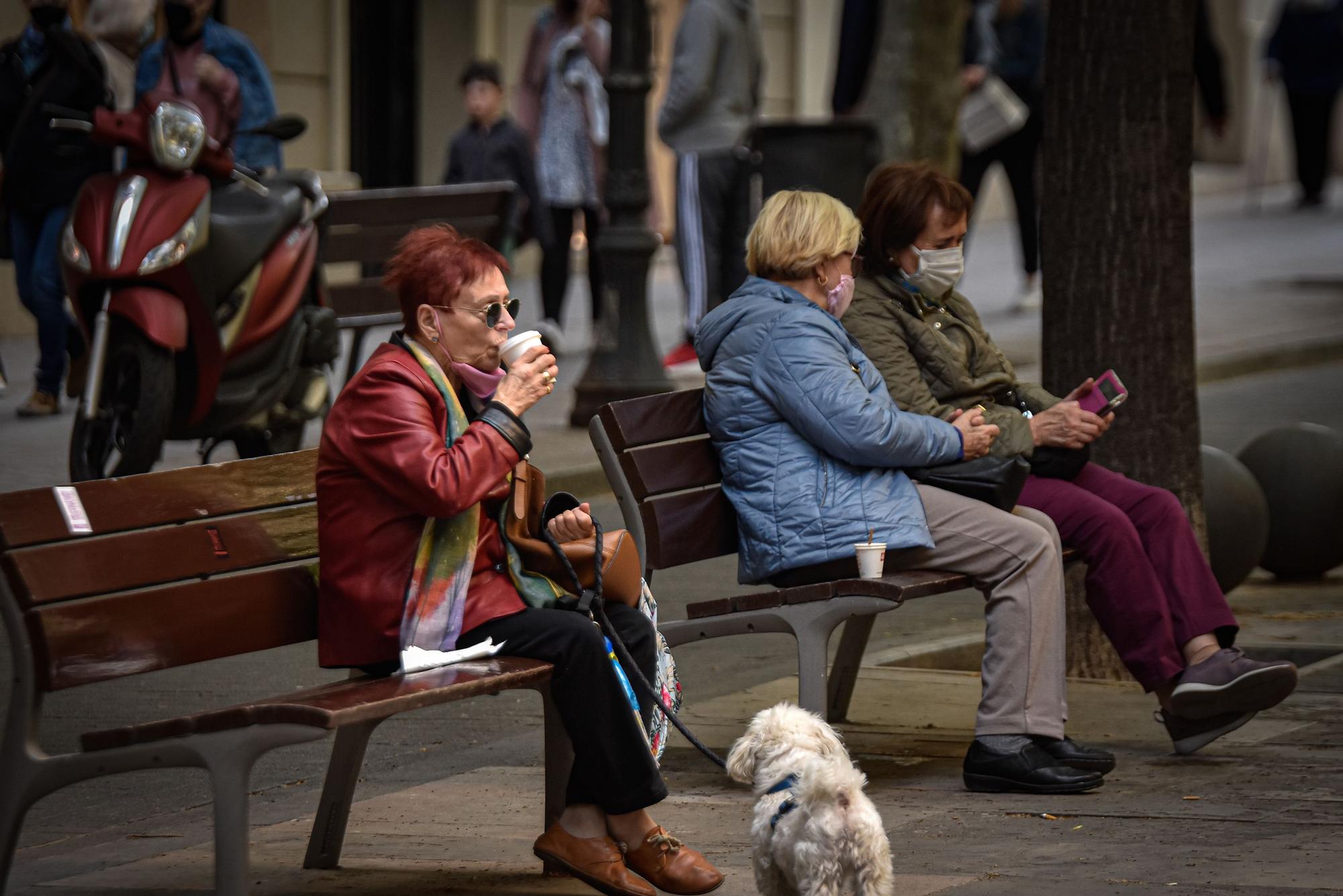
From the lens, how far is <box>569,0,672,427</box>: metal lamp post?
36.6 feet

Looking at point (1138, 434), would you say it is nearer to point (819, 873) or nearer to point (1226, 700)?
point (1226, 700)

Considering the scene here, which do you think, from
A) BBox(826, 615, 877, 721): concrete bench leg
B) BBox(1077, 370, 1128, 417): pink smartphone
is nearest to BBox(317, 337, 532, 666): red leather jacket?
BBox(826, 615, 877, 721): concrete bench leg

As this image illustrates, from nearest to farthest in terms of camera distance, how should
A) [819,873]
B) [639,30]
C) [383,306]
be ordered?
[819,873], [639,30], [383,306]

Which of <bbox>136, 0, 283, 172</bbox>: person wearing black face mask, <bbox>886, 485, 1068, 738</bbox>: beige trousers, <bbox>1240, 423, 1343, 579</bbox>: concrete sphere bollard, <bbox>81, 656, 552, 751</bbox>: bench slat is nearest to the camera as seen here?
<bbox>81, 656, 552, 751</bbox>: bench slat

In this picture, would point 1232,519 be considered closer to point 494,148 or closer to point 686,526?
point 686,526

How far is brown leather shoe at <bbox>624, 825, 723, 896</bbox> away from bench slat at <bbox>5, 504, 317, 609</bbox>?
912 mm

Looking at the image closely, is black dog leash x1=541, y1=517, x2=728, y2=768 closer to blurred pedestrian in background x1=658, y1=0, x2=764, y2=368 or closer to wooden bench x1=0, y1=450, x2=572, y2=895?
wooden bench x1=0, y1=450, x2=572, y2=895

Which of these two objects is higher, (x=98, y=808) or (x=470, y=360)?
(x=470, y=360)

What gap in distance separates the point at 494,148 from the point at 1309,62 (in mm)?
13556

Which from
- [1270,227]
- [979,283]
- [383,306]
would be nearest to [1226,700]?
[383,306]

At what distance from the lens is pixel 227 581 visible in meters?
A: 4.59

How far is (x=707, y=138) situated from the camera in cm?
1336

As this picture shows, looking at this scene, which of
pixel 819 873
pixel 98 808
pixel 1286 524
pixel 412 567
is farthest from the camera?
pixel 1286 524

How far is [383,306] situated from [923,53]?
4.86m
